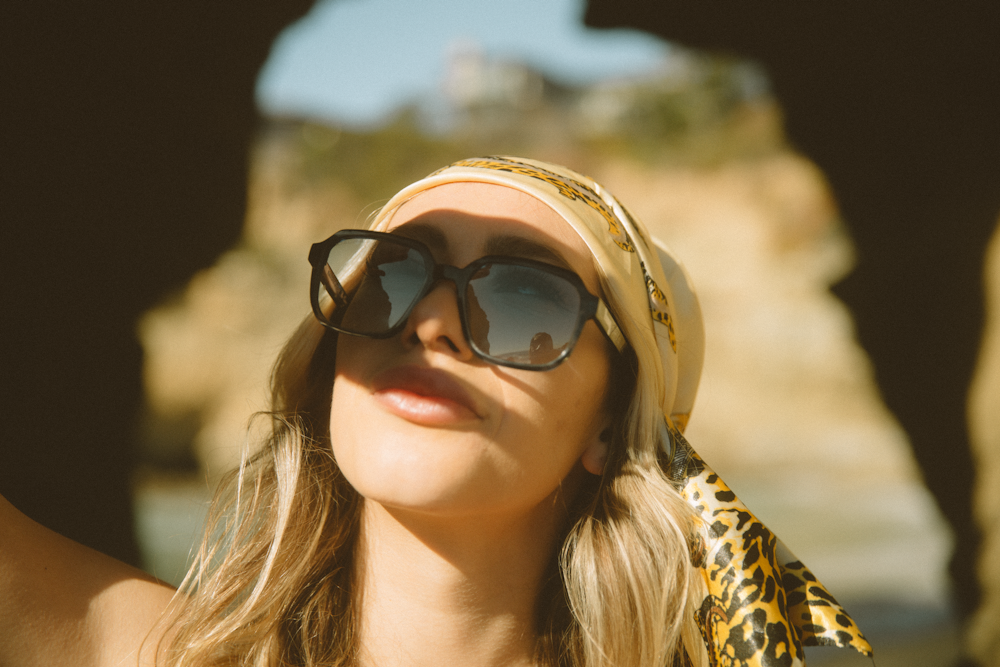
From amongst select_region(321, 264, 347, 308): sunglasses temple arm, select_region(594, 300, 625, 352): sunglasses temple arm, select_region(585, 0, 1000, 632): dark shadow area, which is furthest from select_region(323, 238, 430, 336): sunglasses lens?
select_region(585, 0, 1000, 632): dark shadow area

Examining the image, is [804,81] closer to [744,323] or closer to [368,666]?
[368,666]

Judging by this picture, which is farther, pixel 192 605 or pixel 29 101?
pixel 29 101

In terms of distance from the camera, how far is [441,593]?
62.1 inches

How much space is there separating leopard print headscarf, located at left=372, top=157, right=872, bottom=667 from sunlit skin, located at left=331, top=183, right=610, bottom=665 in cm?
5

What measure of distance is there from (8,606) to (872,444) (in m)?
18.9

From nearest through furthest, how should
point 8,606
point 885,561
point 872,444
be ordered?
point 8,606 < point 885,561 < point 872,444

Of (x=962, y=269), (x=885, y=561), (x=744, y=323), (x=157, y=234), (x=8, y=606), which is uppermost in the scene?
(x=744, y=323)

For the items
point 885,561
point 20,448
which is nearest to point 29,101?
point 20,448

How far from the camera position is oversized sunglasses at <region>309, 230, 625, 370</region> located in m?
1.46

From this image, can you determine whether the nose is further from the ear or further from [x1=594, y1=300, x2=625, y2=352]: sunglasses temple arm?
the ear

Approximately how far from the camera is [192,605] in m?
1.58

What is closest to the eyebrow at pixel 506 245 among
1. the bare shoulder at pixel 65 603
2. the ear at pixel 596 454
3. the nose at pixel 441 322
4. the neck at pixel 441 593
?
the nose at pixel 441 322

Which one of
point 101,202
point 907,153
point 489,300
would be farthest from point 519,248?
point 907,153

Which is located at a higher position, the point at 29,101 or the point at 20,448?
the point at 29,101
